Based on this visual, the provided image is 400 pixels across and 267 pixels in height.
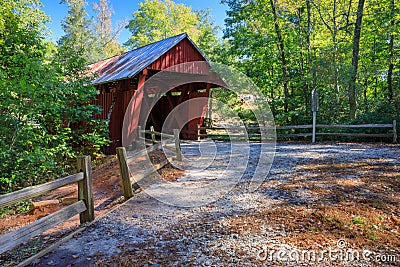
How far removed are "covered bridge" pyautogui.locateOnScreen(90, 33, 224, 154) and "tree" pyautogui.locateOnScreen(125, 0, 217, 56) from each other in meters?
15.3

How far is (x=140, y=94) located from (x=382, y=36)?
12040 millimetres

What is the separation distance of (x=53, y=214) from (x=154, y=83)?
35.7ft

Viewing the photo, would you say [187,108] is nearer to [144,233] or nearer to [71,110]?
[71,110]

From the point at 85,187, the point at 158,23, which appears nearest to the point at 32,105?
the point at 85,187

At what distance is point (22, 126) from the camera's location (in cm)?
572

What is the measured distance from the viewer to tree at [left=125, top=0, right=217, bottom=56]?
93.9 ft

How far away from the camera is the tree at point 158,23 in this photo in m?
28.6

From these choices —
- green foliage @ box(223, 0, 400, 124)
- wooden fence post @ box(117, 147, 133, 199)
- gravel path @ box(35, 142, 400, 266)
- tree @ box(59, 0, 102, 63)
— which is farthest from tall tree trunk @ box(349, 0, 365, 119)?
tree @ box(59, 0, 102, 63)

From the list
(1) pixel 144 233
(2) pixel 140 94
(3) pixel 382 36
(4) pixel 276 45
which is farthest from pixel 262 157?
(3) pixel 382 36

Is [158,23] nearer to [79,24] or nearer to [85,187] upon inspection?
[79,24]

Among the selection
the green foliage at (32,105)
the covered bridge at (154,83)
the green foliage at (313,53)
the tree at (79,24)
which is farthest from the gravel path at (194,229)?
the tree at (79,24)

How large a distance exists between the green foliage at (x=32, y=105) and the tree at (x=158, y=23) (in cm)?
2092

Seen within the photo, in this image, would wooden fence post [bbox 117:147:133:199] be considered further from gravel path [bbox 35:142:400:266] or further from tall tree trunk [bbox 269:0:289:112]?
tall tree trunk [bbox 269:0:289:112]

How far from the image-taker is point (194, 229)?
3551 mm
